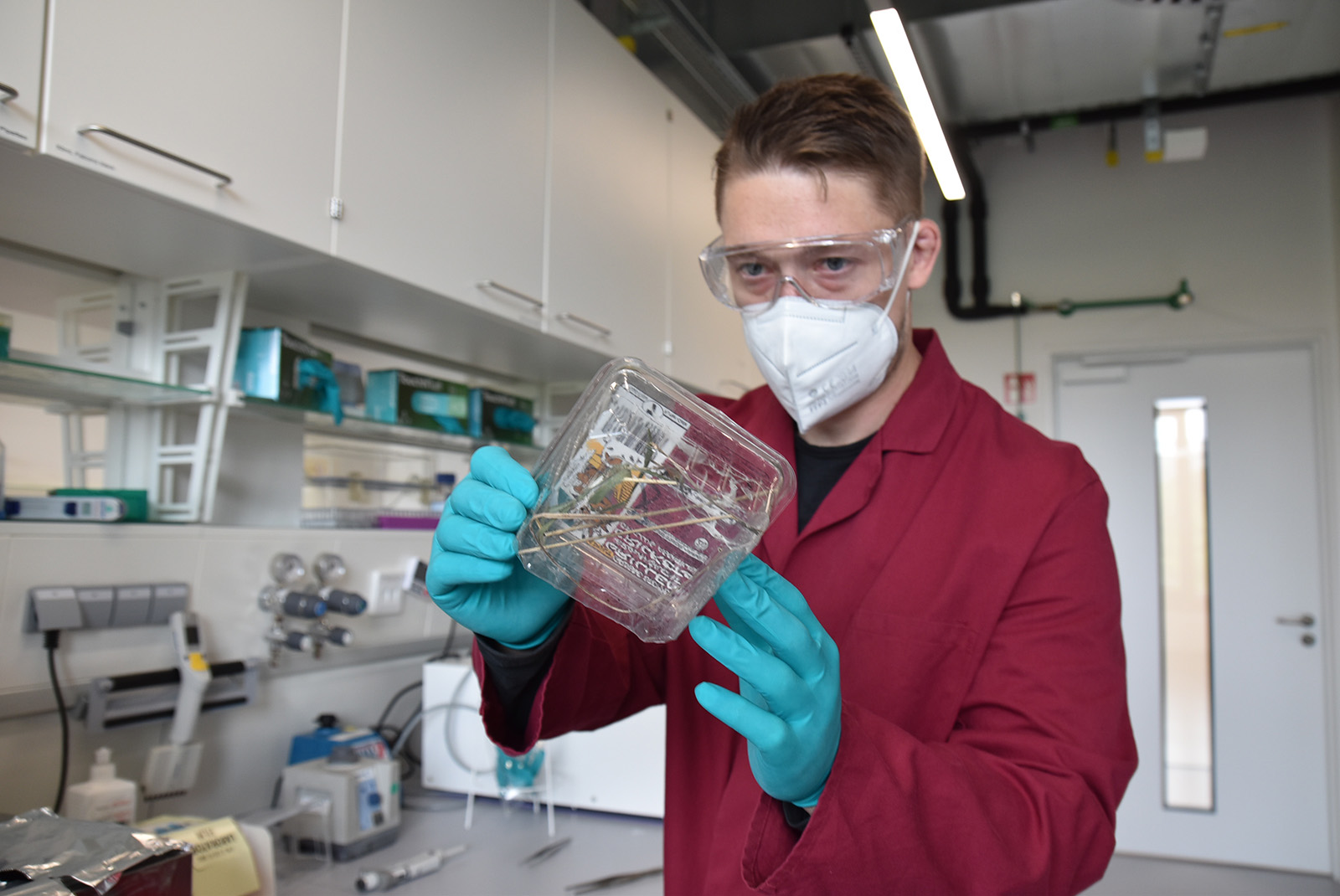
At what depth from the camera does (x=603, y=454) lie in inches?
26.3

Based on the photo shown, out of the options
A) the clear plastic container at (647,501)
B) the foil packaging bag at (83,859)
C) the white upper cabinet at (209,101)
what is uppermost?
the white upper cabinet at (209,101)

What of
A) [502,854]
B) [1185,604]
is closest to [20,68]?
[502,854]

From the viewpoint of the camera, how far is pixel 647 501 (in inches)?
25.8

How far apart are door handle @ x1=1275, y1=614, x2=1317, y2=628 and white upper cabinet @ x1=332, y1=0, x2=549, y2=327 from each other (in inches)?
128

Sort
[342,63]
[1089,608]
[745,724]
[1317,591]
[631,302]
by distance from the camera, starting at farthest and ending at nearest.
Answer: [1317,591] < [631,302] < [342,63] < [1089,608] < [745,724]

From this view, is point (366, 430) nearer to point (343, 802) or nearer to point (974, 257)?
point (343, 802)

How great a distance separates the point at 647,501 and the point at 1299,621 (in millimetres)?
3714

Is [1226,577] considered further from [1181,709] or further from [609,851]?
[609,851]

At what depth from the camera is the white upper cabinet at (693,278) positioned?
8.10 ft

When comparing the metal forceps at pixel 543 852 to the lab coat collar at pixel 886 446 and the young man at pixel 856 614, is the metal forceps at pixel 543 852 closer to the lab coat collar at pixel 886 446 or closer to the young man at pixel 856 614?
the young man at pixel 856 614

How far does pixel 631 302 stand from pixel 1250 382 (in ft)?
9.27

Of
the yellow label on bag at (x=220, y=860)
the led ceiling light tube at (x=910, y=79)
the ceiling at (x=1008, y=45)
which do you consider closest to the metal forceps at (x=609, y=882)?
the yellow label on bag at (x=220, y=860)

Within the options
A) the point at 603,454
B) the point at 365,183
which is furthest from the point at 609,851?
the point at 365,183

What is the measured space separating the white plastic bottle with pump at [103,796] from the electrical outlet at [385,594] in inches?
22.7
